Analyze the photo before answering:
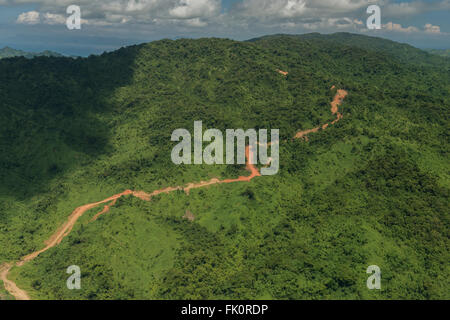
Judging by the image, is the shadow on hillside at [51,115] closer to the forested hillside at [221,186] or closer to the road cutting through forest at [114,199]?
the forested hillside at [221,186]

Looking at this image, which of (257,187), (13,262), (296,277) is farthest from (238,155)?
(13,262)

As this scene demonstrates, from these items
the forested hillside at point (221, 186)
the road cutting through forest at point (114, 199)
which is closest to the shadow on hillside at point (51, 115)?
the forested hillside at point (221, 186)

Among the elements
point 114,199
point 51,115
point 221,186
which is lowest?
point 114,199

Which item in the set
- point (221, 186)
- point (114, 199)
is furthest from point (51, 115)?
point (221, 186)

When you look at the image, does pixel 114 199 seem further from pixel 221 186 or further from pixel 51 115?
pixel 51 115

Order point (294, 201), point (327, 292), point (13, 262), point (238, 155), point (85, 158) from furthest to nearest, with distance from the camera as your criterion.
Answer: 1. point (85, 158)
2. point (238, 155)
3. point (294, 201)
4. point (13, 262)
5. point (327, 292)

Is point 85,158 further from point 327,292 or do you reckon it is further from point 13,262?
point 327,292
